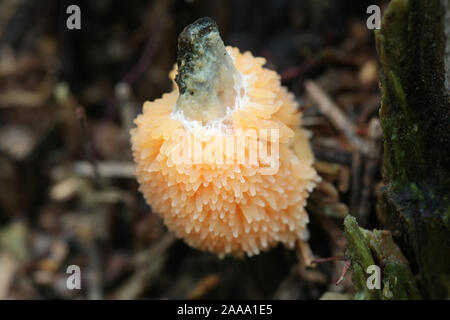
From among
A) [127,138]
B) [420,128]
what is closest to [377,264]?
[420,128]

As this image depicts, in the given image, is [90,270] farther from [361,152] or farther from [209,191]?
[361,152]

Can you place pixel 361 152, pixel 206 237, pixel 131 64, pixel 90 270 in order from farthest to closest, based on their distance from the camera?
pixel 131 64
pixel 90 270
pixel 361 152
pixel 206 237


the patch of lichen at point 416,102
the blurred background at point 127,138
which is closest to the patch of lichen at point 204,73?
the patch of lichen at point 416,102

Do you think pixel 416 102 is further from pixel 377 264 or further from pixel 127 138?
pixel 127 138

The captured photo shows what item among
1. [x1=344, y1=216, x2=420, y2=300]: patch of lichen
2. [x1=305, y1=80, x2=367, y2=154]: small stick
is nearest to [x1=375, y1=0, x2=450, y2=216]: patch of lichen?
[x1=344, y1=216, x2=420, y2=300]: patch of lichen

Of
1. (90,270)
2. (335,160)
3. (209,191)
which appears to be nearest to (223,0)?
(335,160)

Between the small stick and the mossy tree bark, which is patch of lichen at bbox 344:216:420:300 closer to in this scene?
the mossy tree bark
